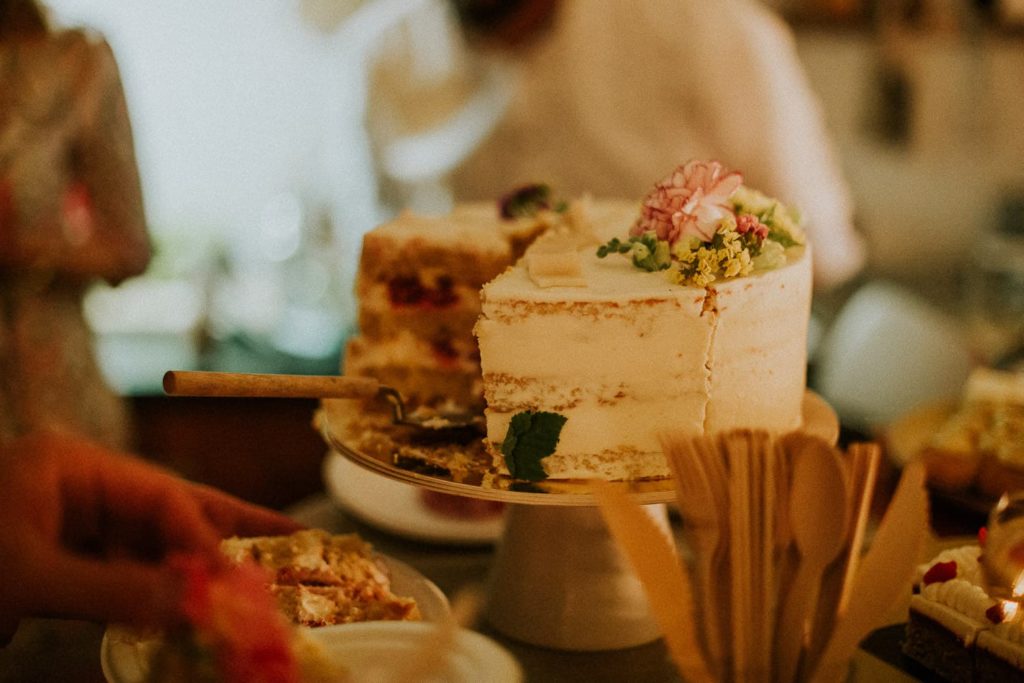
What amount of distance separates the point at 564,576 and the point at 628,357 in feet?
1.38

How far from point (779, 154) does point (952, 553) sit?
2273 millimetres

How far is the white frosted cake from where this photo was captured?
5.34ft

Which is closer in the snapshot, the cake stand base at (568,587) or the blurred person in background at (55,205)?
the cake stand base at (568,587)

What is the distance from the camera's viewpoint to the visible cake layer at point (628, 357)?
1623 mm

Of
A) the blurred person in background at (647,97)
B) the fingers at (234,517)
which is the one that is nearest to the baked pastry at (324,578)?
the fingers at (234,517)

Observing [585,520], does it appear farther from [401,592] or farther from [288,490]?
[288,490]

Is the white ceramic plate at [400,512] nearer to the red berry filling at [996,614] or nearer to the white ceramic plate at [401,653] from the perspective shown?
the white ceramic plate at [401,653]

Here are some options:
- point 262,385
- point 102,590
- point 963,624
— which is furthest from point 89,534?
point 963,624

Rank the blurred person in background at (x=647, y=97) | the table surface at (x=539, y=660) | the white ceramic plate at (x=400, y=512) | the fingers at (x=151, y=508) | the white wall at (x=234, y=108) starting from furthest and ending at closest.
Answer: the white wall at (x=234, y=108), the blurred person in background at (x=647, y=97), the white ceramic plate at (x=400, y=512), the table surface at (x=539, y=660), the fingers at (x=151, y=508)

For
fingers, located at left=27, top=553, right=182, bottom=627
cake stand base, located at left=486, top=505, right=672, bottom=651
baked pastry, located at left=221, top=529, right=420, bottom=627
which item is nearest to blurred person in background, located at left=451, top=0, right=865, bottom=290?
cake stand base, located at left=486, top=505, right=672, bottom=651

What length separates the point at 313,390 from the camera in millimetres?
1619

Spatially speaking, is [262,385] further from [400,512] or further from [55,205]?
[55,205]

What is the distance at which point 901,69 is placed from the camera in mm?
4992

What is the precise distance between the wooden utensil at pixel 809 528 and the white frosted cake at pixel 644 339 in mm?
487
